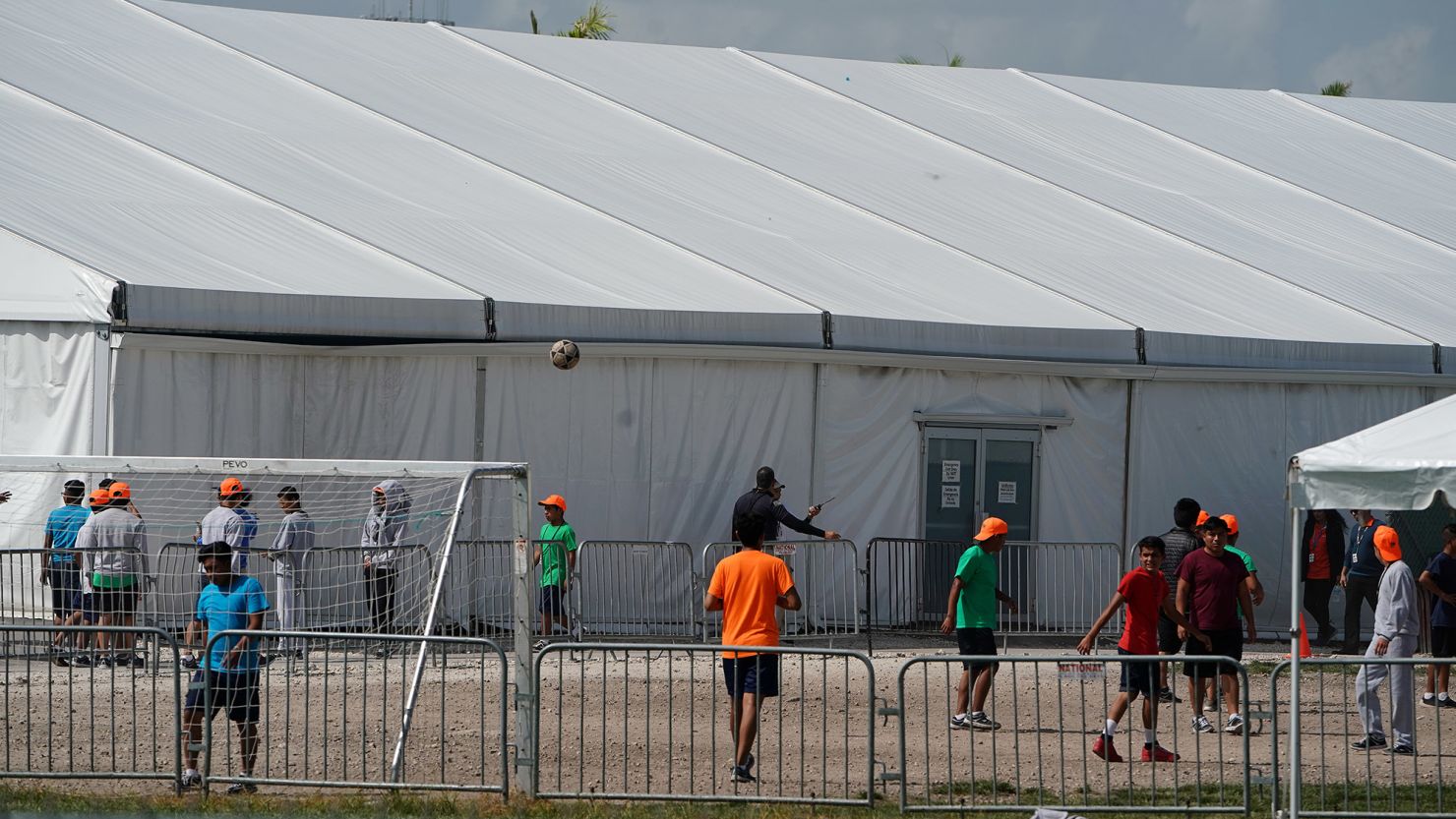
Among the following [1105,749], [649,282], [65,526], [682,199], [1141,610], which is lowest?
[1105,749]

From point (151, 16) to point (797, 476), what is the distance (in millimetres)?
11510

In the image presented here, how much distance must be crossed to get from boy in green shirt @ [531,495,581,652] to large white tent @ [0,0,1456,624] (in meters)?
1.03

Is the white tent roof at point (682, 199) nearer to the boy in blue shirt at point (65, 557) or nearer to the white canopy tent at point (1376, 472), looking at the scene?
the boy in blue shirt at point (65, 557)

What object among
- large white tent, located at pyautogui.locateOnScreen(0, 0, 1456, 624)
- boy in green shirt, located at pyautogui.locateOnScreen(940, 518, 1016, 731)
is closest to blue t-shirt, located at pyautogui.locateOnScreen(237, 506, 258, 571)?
large white tent, located at pyautogui.locateOnScreen(0, 0, 1456, 624)

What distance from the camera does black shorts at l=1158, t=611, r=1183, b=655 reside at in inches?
496

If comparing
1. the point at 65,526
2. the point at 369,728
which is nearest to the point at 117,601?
the point at 65,526

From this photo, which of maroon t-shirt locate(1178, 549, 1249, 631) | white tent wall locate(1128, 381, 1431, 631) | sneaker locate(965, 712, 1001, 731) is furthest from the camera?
white tent wall locate(1128, 381, 1431, 631)

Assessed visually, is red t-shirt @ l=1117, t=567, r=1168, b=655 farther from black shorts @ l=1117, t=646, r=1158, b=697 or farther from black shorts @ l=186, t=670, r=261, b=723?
black shorts @ l=186, t=670, r=261, b=723

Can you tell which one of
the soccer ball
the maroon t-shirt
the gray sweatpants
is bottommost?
the gray sweatpants

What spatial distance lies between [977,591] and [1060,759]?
1578 mm

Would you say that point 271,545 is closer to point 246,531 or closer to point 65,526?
point 246,531

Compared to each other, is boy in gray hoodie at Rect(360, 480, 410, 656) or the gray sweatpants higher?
boy in gray hoodie at Rect(360, 480, 410, 656)

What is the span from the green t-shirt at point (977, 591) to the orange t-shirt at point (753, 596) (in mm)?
2117

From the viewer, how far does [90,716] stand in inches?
396
